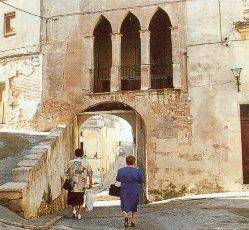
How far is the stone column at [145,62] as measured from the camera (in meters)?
14.6

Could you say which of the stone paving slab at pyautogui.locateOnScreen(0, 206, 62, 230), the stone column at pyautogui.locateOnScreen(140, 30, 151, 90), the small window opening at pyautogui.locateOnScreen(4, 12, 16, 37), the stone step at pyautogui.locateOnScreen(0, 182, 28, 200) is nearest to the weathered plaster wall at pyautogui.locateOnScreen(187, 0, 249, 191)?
the stone column at pyautogui.locateOnScreen(140, 30, 151, 90)

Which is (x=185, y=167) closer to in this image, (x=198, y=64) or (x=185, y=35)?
(x=198, y=64)

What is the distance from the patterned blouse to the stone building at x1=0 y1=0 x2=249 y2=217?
542 centimetres

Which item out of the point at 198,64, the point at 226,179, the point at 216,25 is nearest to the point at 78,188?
the point at 226,179

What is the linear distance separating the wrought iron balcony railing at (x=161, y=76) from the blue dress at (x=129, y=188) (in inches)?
336

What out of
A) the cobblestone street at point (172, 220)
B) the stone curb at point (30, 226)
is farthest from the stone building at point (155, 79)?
the stone curb at point (30, 226)

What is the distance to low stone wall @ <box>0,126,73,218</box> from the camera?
7453 mm

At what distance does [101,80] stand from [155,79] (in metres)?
2.27

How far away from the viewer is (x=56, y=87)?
15.2 metres

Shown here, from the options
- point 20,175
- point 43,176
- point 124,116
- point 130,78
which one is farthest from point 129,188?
point 124,116

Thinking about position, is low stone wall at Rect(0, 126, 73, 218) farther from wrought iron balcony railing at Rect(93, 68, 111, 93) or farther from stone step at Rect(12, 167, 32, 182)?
wrought iron balcony railing at Rect(93, 68, 111, 93)

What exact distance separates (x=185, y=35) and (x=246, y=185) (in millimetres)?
5658

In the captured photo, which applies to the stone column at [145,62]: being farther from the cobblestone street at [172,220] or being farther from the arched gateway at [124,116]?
the cobblestone street at [172,220]

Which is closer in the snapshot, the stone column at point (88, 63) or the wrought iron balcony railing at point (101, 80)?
the stone column at point (88, 63)
